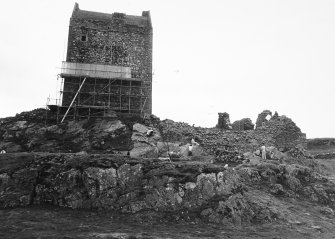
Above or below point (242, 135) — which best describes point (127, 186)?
below

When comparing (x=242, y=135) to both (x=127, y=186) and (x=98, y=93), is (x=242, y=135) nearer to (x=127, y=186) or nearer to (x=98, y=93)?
(x=98, y=93)

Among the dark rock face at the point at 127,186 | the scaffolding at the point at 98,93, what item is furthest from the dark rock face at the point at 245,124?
the dark rock face at the point at 127,186

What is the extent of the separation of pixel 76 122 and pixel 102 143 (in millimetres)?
3719

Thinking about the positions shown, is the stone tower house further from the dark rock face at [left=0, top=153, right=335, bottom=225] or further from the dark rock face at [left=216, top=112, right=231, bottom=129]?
the dark rock face at [left=0, top=153, right=335, bottom=225]

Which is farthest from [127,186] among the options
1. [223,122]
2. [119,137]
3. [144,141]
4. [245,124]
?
[245,124]

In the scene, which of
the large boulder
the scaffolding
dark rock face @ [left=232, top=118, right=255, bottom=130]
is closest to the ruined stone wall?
the large boulder

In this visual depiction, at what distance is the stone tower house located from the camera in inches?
1208

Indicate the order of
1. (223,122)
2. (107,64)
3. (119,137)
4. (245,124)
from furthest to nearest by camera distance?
(245,124) → (223,122) → (107,64) → (119,137)

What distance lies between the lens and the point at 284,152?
27.8 m

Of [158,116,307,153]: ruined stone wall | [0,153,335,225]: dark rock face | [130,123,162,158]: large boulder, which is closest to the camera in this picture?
[0,153,335,225]: dark rock face

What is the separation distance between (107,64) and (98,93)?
11.0 feet

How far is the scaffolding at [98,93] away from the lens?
30.0 meters

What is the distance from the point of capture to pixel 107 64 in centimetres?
3241

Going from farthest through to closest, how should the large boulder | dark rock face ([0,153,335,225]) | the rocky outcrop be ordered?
the rocky outcrop
the large boulder
dark rock face ([0,153,335,225])
